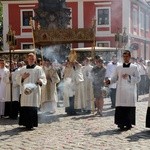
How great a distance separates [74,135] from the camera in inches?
347

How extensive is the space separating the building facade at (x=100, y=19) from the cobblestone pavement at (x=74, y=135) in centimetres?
1990

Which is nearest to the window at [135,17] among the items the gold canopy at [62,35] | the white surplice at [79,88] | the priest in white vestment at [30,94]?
the gold canopy at [62,35]

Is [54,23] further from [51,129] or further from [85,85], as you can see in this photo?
[51,129]

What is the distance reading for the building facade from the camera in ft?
103

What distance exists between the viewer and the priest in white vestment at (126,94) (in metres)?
9.48

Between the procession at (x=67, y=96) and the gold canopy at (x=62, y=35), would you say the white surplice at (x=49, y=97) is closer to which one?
the procession at (x=67, y=96)

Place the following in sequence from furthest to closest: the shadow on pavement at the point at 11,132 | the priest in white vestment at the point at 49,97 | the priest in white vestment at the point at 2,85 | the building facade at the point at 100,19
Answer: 1. the building facade at the point at 100,19
2. the priest in white vestment at the point at 49,97
3. the priest in white vestment at the point at 2,85
4. the shadow on pavement at the point at 11,132

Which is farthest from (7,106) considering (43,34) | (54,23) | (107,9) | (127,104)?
(107,9)

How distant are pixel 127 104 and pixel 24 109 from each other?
2.20 metres

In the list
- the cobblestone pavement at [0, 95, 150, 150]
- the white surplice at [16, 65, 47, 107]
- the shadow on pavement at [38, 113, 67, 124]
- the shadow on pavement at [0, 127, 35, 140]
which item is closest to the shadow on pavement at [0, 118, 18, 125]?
the cobblestone pavement at [0, 95, 150, 150]

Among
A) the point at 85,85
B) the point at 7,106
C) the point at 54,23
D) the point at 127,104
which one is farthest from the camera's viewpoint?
the point at 54,23

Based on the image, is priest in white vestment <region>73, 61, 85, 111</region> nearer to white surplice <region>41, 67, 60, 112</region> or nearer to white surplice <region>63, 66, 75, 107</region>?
white surplice <region>63, 66, 75, 107</region>

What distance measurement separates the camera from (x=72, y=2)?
32688 mm

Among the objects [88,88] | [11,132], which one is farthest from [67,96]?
[11,132]
